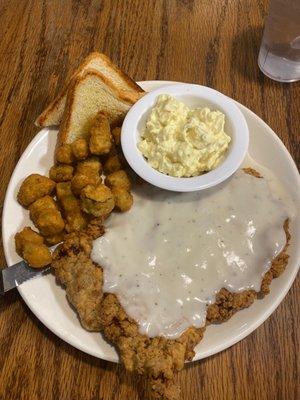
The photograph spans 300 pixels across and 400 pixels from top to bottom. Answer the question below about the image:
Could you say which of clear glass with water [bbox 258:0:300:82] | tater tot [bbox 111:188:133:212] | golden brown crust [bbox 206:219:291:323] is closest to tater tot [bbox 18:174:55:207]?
tater tot [bbox 111:188:133:212]

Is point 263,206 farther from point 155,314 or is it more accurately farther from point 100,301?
point 100,301

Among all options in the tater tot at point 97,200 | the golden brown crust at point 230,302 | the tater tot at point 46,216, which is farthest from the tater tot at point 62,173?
the golden brown crust at point 230,302

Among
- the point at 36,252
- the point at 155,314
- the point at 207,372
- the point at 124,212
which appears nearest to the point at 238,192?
the point at 124,212

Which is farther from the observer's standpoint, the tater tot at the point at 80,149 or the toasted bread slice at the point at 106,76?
the toasted bread slice at the point at 106,76

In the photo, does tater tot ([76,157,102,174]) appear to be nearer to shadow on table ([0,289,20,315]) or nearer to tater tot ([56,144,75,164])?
tater tot ([56,144,75,164])

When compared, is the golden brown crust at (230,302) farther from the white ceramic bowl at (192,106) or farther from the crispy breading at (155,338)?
the white ceramic bowl at (192,106)
